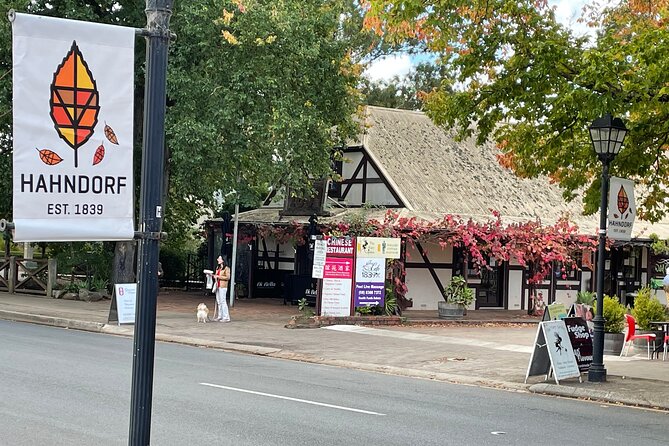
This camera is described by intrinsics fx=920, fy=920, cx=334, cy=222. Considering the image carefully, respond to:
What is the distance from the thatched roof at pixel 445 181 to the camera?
98.3 feet

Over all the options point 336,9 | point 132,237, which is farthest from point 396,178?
point 132,237

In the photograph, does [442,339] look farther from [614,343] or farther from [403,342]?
[614,343]

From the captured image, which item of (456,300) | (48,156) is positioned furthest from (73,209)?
(456,300)

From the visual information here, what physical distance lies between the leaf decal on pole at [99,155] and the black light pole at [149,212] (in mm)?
215

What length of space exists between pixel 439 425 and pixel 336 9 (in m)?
18.8

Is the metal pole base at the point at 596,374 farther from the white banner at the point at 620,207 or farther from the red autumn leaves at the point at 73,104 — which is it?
the red autumn leaves at the point at 73,104

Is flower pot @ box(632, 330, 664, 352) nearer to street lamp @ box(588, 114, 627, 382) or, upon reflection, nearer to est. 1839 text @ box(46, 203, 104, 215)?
street lamp @ box(588, 114, 627, 382)

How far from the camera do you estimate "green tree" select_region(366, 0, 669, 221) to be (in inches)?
539

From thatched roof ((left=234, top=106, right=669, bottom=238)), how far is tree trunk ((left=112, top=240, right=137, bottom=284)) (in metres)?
4.12

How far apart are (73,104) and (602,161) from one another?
447 inches

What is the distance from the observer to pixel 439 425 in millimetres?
10602

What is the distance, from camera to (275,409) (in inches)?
437

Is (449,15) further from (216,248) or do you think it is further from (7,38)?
(216,248)

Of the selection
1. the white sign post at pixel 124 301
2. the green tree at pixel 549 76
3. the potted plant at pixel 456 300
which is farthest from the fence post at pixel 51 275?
the green tree at pixel 549 76
